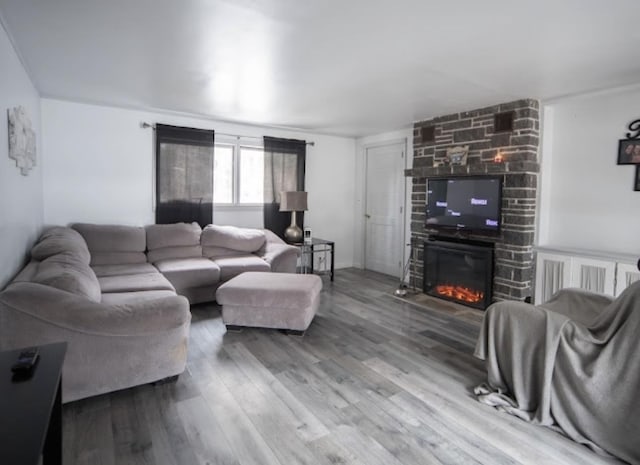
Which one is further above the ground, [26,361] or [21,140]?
[21,140]

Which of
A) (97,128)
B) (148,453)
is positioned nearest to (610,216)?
(148,453)

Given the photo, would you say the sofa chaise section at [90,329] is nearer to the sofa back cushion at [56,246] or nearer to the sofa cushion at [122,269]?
the sofa back cushion at [56,246]

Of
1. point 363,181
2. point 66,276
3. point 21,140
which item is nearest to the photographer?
point 66,276

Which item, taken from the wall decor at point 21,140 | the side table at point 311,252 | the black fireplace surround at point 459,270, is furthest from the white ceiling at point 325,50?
the side table at point 311,252

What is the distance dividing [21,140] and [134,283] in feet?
4.74

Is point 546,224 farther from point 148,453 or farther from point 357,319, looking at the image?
point 148,453

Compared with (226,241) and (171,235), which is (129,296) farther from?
(226,241)

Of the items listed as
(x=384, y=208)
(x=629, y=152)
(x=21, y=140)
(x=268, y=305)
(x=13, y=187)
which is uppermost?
(x=629, y=152)

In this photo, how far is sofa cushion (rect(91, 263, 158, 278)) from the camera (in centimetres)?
383

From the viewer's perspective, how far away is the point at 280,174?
5.67m

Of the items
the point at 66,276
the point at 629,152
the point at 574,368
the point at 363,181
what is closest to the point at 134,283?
the point at 66,276

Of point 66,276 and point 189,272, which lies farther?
point 189,272

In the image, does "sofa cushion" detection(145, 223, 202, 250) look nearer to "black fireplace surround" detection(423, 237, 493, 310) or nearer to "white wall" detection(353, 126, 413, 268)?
"white wall" detection(353, 126, 413, 268)

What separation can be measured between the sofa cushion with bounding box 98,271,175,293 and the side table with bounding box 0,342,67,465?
193 cm
